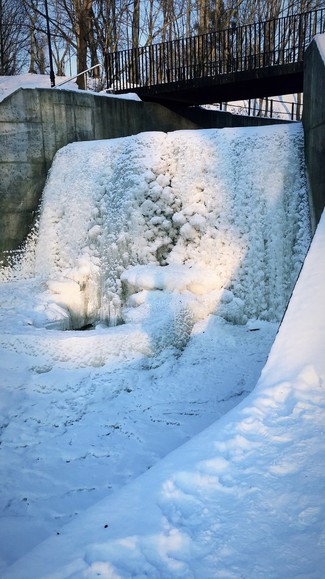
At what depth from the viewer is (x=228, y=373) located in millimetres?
4410

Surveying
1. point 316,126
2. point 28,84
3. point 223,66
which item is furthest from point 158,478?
point 223,66

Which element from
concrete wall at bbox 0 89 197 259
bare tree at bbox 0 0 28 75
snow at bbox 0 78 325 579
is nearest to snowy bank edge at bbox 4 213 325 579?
snow at bbox 0 78 325 579

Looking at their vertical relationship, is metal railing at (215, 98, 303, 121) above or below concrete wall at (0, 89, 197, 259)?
above

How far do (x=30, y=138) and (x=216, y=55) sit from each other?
4.52 m

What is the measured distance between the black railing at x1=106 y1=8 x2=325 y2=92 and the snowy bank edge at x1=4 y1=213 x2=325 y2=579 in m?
6.74

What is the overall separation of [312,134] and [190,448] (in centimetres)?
427

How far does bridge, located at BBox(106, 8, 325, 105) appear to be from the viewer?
8203 millimetres

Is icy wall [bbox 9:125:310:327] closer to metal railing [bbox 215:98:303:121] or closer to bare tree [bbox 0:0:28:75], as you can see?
metal railing [bbox 215:98:303:121]

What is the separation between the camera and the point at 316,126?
4.86 metres

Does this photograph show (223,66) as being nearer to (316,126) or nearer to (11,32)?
(316,126)

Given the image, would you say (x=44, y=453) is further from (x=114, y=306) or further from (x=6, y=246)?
(x=6, y=246)

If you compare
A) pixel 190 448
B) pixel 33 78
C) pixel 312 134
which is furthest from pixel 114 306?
pixel 33 78

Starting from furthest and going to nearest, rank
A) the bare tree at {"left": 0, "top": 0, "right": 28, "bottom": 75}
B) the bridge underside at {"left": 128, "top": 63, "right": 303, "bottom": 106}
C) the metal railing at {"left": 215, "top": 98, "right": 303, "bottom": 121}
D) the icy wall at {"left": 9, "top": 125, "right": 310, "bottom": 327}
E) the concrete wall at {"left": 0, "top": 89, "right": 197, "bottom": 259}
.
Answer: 1. the bare tree at {"left": 0, "top": 0, "right": 28, "bottom": 75}
2. the metal railing at {"left": 215, "top": 98, "right": 303, "bottom": 121}
3. the bridge underside at {"left": 128, "top": 63, "right": 303, "bottom": 106}
4. the concrete wall at {"left": 0, "top": 89, "right": 197, "bottom": 259}
5. the icy wall at {"left": 9, "top": 125, "right": 310, "bottom": 327}

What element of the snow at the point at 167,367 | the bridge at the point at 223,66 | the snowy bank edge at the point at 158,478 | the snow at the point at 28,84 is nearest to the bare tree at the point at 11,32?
the snow at the point at 28,84
